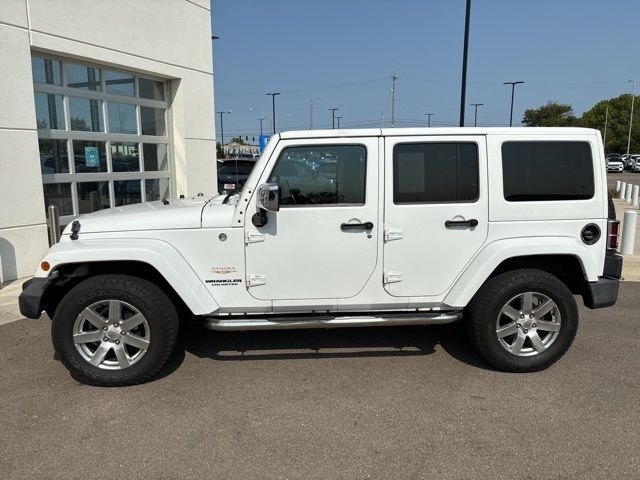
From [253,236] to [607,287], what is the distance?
287 cm

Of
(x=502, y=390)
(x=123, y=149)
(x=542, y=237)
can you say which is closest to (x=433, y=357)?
(x=502, y=390)

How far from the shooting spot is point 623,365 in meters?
4.22

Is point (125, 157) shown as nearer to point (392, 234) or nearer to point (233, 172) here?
point (233, 172)

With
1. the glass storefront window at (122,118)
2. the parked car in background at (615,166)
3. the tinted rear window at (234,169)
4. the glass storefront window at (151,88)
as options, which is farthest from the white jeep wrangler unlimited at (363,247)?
the parked car in background at (615,166)

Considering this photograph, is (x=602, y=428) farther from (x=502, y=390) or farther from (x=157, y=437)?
(x=157, y=437)

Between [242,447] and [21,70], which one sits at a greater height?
[21,70]

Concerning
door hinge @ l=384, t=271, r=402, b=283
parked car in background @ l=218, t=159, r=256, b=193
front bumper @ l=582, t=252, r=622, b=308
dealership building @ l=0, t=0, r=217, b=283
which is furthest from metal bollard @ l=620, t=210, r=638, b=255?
parked car in background @ l=218, t=159, r=256, b=193

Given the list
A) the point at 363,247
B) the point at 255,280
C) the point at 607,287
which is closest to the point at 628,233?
the point at 607,287

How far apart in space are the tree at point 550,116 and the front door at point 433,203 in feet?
224

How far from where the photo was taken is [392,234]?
393cm

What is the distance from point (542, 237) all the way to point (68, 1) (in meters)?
7.32

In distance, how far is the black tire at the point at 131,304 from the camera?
3760 millimetres

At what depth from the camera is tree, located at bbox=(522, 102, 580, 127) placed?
2621 inches

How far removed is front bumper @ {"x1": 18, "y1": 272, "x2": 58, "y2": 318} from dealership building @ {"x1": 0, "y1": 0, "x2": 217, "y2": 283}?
140 inches
